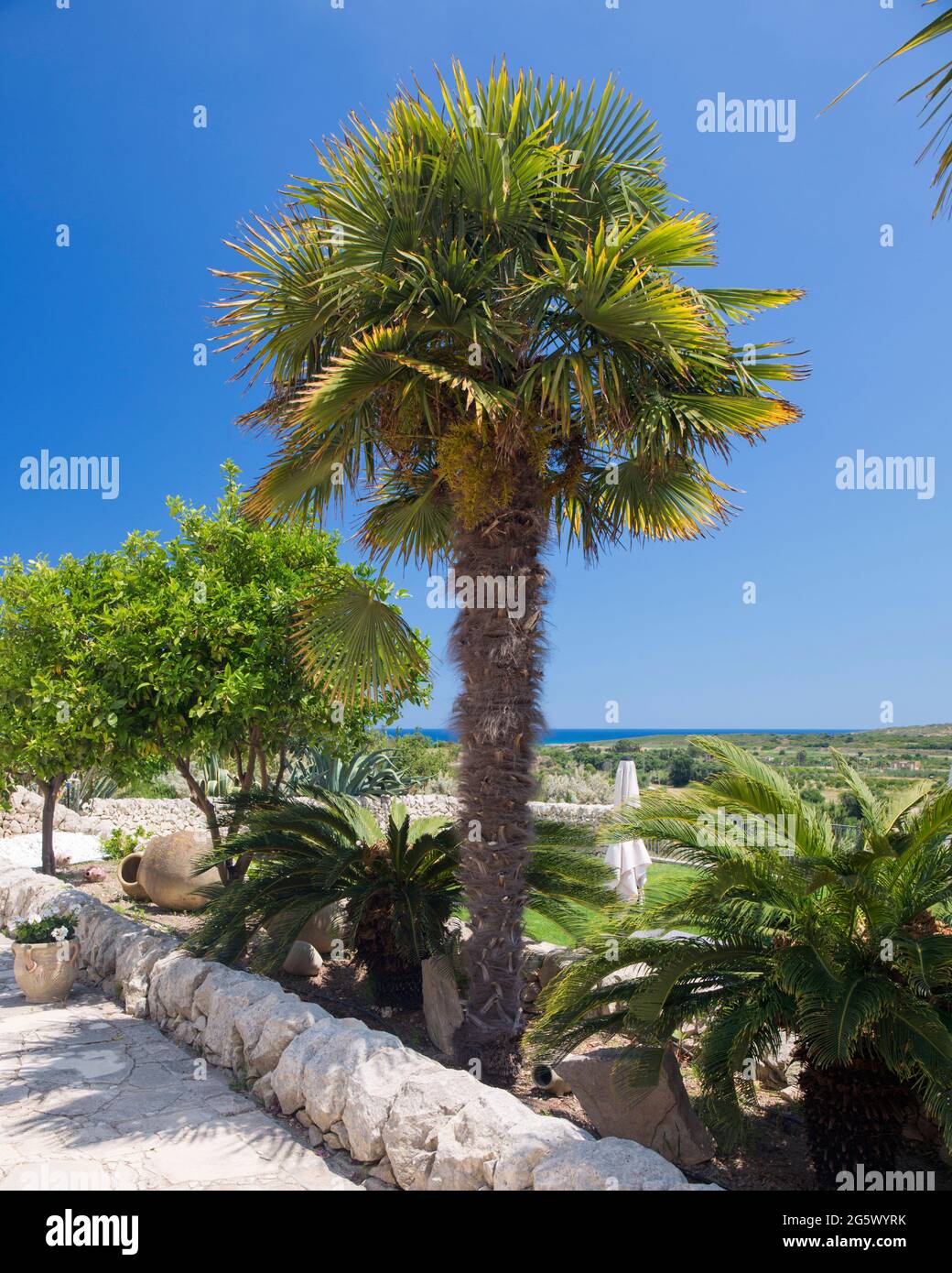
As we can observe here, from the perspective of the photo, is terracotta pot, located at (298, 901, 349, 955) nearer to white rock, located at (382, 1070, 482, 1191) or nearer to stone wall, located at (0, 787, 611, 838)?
white rock, located at (382, 1070, 482, 1191)

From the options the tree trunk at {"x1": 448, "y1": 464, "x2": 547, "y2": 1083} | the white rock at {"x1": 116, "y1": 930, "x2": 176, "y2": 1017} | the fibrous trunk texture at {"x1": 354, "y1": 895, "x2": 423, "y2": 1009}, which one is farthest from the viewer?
the fibrous trunk texture at {"x1": 354, "y1": 895, "x2": 423, "y2": 1009}

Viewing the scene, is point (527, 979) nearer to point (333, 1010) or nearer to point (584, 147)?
point (333, 1010)

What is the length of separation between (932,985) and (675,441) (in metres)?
3.52

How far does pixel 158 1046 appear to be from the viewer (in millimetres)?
6312

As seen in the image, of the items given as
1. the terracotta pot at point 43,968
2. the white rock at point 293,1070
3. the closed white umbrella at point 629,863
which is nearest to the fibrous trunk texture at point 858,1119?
the white rock at point 293,1070

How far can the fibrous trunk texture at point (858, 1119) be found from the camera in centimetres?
437

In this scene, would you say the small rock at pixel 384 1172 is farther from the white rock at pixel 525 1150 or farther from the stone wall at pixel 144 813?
the stone wall at pixel 144 813

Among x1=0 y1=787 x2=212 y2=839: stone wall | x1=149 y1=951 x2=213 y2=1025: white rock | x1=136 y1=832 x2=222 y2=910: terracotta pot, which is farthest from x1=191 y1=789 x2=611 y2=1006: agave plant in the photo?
x1=0 y1=787 x2=212 y2=839: stone wall

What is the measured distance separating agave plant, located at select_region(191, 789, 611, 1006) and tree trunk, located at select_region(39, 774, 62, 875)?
206 inches

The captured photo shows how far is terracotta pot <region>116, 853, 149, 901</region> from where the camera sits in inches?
450

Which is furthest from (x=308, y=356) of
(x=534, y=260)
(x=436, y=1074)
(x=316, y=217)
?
(x=436, y=1074)

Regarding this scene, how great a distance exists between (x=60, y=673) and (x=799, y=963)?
25.2 feet

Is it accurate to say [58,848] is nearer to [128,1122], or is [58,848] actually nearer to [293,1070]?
[128,1122]

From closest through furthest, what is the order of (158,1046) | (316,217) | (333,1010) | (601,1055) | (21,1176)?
(21,1176)
(601,1055)
(316,217)
(158,1046)
(333,1010)
